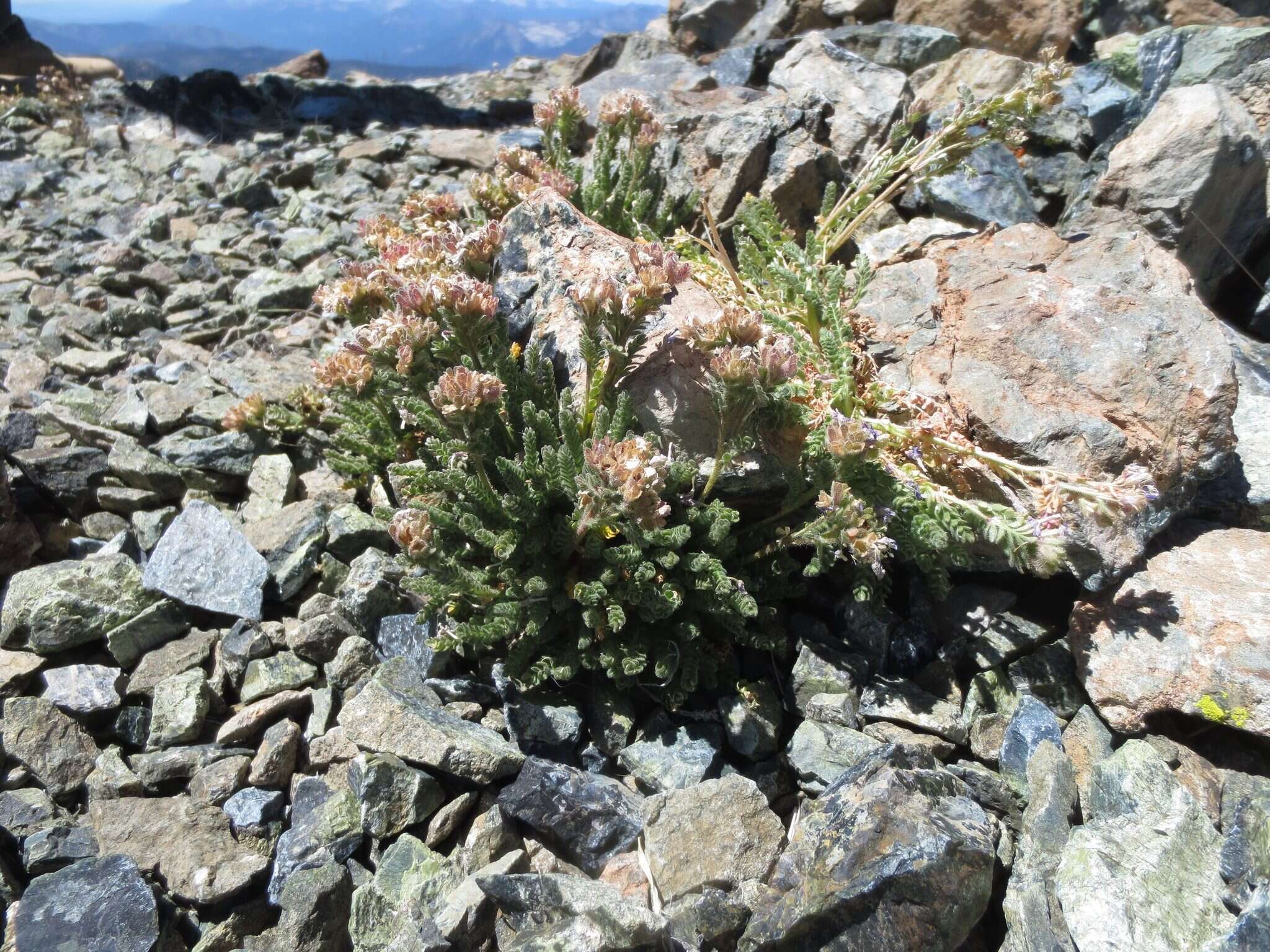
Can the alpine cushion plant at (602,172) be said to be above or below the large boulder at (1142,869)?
above

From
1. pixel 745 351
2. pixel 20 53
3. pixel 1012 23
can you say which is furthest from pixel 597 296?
pixel 20 53

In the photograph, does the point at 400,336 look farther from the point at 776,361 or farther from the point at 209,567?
the point at 209,567

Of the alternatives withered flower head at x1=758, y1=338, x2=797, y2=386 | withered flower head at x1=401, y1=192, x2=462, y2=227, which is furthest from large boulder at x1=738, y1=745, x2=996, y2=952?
withered flower head at x1=401, y1=192, x2=462, y2=227

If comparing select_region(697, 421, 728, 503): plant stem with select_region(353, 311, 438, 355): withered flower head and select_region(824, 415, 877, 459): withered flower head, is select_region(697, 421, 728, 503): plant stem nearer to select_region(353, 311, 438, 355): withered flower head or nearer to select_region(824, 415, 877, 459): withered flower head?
select_region(824, 415, 877, 459): withered flower head

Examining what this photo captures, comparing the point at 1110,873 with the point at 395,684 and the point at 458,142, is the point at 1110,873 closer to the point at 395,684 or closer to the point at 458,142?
the point at 395,684

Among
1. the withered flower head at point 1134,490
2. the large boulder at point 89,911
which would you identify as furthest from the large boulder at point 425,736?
the withered flower head at point 1134,490

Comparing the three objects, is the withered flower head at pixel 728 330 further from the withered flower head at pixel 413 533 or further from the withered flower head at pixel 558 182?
the withered flower head at pixel 558 182
